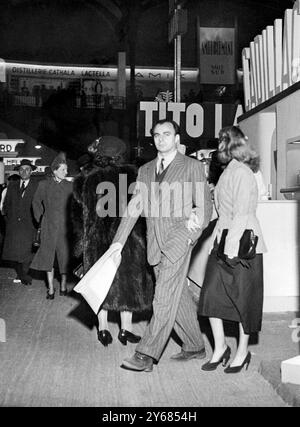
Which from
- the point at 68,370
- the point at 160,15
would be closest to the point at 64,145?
the point at 160,15

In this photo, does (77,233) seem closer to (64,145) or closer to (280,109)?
(280,109)

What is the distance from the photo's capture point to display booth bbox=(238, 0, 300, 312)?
7820 millimetres

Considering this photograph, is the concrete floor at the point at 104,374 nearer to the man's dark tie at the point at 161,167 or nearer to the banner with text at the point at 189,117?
the man's dark tie at the point at 161,167

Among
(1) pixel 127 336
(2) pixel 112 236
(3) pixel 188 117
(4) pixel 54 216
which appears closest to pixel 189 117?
(3) pixel 188 117

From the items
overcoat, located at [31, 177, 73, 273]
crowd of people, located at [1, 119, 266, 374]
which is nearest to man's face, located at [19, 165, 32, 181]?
overcoat, located at [31, 177, 73, 273]

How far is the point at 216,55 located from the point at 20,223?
9.45m

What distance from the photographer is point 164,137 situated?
5484mm

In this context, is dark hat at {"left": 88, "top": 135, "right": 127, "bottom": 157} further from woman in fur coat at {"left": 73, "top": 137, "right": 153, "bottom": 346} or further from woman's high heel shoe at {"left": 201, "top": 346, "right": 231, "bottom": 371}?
woman's high heel shoe at {"left": 201, "top": 346, "right": 231, "bottom": 371}

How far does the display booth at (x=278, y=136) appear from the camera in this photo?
782cm

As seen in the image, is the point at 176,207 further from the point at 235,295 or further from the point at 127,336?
the point at 127,336

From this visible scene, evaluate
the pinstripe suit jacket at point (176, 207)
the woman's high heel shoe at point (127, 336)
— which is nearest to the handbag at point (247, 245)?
the pinstripe suit jacket at point (176, 207)

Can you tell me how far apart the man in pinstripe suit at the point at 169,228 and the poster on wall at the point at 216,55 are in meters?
13.1

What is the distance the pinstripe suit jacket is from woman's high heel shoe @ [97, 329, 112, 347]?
122 centimetres
